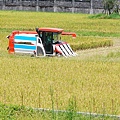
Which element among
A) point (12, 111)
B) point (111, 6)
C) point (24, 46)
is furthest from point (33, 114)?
point (111, 6)

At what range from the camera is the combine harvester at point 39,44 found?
16188 mm

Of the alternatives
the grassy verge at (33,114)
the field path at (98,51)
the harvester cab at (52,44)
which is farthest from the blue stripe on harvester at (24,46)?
the grassy verge at (33,114)

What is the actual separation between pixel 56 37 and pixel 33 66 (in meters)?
4.05

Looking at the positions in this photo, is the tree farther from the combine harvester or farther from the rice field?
the rice field

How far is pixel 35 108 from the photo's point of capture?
7.60m

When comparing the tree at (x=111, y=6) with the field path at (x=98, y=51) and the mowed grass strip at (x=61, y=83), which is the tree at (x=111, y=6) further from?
the mowed grass strip at (x=61, y=83)

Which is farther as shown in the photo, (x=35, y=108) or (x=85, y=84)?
(x=85, y=84)

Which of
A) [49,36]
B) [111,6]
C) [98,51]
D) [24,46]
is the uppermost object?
[49,36]

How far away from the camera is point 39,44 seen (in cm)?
1623

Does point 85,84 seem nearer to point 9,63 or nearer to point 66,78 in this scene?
point 66,78

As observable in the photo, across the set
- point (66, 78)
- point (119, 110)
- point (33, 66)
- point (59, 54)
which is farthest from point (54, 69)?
point (119, 110)

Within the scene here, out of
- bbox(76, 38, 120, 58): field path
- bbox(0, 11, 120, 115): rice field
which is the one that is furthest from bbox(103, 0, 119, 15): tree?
bbox(0, 11, 120, 115): rice field

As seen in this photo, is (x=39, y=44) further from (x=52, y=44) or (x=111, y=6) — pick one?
(x=111, y=6)

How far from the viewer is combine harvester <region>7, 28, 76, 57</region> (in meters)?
16.2
